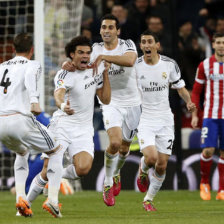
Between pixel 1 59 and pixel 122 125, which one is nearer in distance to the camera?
pixel 122 125

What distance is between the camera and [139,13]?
15.4 meters

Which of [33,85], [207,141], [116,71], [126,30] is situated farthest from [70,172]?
[126,30]

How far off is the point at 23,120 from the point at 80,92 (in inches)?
35.2

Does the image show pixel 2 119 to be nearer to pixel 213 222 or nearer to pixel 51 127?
pixel 51 127

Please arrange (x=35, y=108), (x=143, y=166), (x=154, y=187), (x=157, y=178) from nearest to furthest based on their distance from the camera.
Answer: (x=35, y=108)
(x=154, y=187)
(x=157, y=178)
(x=143, y=166)

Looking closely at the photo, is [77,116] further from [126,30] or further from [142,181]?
[126,30]

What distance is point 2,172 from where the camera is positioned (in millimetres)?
14648

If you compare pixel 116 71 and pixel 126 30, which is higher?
pixel 126 30

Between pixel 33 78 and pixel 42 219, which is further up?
pixel 33 78

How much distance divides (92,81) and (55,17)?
570cm

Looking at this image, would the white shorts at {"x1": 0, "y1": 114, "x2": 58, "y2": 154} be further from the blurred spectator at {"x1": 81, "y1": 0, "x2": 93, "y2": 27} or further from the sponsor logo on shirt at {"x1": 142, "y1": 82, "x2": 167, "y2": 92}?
the blurred spectator at {"x1": 81, "y1": 0, "x2": 93, "y2": 27}

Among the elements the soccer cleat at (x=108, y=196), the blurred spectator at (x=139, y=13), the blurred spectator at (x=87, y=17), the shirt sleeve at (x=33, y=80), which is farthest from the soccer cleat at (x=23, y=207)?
the blurred spectator at (x=87, y=17)

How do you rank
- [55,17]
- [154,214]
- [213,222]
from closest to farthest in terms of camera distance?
1. [213,222]
2. [154,214]
3. [55,17]

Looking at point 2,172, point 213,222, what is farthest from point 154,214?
point 2,172
